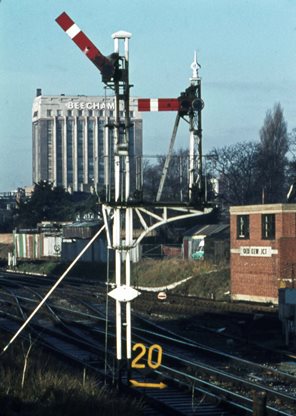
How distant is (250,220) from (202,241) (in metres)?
18.9

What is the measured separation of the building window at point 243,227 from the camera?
3706 centimetres

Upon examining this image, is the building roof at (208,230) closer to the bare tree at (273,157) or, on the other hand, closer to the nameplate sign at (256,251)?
the bare tree at (273,157)

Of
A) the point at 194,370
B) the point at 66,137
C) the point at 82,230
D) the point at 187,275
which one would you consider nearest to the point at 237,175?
the point at 82,230

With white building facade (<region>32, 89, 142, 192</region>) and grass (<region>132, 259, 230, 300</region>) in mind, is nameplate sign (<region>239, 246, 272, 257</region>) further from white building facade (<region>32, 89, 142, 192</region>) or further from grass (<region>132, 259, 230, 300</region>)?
white building facade (<region>32, 89, 142, 192</region>)

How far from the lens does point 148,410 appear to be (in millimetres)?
13586

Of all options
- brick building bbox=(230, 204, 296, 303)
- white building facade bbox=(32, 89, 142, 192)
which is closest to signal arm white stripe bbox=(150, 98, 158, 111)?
brick building bbox=(230, 204, 296, 303)

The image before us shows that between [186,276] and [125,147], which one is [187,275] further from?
[125,147]

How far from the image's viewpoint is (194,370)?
1781 centimetres

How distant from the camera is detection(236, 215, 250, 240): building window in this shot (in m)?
37.1

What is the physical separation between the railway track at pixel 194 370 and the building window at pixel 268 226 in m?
8.91

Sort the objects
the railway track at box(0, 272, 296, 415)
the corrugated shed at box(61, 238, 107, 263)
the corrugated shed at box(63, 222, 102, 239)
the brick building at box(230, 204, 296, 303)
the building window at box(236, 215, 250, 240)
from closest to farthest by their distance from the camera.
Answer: the railway track at box(0, 272, 296, 415) < the brick building at box(230, 204, 296, 303) < the building window at box(236, 215, 250, 240) < the corrugated shed at box(61, 238, 107, 263) < the corrugated shed at box(63, 222, 102, 239)

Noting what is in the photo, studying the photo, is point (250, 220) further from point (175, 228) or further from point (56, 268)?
point (175, 228)

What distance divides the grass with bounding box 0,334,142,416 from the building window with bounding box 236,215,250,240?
73.2ft

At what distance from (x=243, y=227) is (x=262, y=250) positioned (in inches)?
69.2
